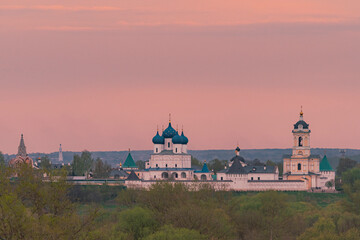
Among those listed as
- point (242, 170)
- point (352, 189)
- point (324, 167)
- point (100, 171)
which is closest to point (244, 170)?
point (242, 170)

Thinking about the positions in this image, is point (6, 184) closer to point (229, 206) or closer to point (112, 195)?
point (229, 206)

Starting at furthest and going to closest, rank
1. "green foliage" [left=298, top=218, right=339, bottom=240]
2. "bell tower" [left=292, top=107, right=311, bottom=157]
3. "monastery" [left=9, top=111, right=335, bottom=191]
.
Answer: "bell tower" [left=292, top=107, right=311, bottom=157], "monastery" [left=9, top=111, right=335, bottom=191], "green foliage" [left=298, top=218, right=339, bottom=240]

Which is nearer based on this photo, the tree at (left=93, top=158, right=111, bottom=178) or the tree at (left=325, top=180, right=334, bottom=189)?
the tree at (left=325, top=180, right=334, bottom=189)

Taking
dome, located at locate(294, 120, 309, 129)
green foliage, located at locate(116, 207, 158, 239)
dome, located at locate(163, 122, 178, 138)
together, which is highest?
dome, located at locate(294, 120, 309, 129)

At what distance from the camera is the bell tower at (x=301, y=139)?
375 ft

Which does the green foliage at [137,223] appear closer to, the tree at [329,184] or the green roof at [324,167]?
the tree at [329,184]

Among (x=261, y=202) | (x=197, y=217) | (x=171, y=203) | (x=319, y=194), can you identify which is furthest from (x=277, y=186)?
(x=197, y=217)

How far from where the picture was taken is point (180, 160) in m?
115

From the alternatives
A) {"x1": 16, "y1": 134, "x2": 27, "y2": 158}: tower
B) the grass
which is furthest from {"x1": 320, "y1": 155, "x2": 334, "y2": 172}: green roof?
{"x1": 16, "y1": 134, "x2": 27, "y2": 158}: tower

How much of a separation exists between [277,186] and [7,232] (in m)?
78.0

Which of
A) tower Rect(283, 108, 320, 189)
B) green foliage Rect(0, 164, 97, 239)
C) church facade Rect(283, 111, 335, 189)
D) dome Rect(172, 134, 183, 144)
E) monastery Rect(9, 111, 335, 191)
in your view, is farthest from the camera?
dome Rect(172, 134, 183, 144)

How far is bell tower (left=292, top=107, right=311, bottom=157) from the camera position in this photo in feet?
375

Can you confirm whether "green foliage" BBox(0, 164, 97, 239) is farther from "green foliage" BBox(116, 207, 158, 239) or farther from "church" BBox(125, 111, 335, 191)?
"church" BBox(125, 111, 335, 191)

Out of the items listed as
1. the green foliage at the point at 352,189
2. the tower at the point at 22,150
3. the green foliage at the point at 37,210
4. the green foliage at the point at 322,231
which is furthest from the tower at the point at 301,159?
the green foliage at the point at 37,210
